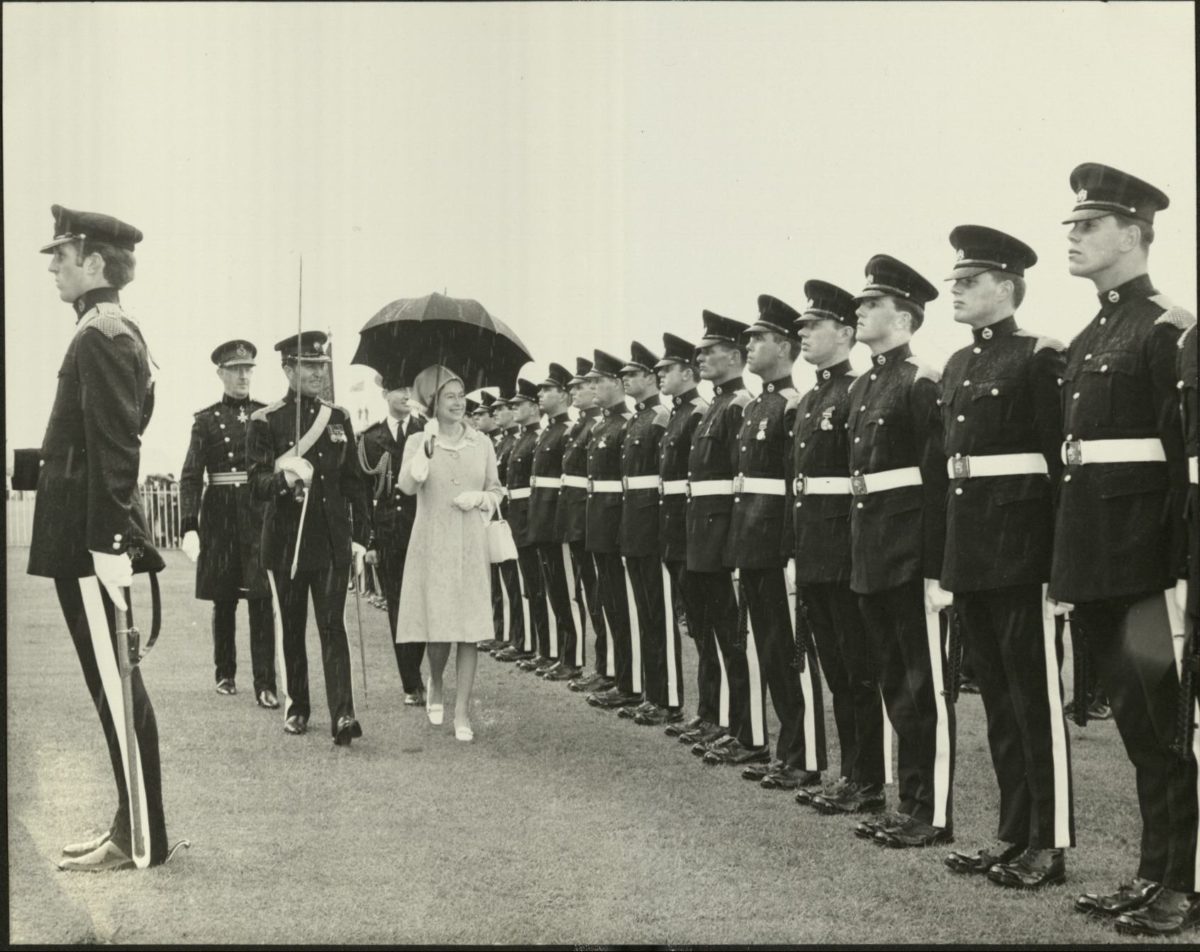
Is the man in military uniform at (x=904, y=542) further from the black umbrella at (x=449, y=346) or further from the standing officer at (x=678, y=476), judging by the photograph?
the standing officer at (x=678, y=476)

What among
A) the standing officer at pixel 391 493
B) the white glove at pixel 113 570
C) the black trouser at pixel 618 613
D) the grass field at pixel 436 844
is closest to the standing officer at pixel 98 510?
the white glove at pixel 113 570

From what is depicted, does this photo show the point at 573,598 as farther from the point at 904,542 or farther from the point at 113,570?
the point at 113,570

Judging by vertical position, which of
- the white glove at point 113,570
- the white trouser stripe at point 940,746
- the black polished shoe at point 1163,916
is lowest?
the black polished shoe at point 1163,916

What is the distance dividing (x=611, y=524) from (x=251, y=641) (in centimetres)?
286

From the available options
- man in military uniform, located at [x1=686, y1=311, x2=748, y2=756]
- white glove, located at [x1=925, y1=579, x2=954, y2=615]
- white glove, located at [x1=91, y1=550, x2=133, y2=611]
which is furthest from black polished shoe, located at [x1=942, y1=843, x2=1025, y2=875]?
white glove, located at [x1=91, y1=550, x2=133, y2=611]

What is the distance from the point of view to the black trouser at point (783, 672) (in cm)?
659

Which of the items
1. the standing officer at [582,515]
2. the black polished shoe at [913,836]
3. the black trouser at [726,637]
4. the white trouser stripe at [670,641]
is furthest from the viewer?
the standing officer at [582,515]

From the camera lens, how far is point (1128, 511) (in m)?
4.42

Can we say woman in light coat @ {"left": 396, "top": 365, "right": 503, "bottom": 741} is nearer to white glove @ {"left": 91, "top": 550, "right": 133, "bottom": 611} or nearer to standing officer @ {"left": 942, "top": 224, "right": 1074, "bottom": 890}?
white glove @ {"left": 91, "top": 550, "right": 133, "bottom": 611}

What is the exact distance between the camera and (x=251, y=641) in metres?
7.22

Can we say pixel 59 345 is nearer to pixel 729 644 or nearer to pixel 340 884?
pixel 340 884

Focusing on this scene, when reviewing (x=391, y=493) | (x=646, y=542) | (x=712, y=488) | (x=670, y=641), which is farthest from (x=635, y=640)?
(x=391, y=493)

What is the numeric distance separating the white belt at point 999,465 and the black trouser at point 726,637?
2409 mm

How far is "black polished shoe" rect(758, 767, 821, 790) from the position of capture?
21.1 ft
